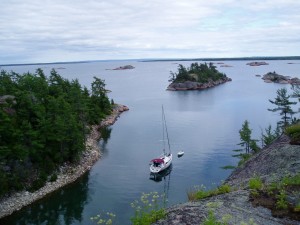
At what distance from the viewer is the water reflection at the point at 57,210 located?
105 feet

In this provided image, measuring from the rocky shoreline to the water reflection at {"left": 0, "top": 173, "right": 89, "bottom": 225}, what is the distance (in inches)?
29.1

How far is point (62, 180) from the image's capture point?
133 ft

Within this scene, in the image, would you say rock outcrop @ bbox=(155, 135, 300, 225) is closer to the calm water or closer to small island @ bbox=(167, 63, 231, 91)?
the calm water

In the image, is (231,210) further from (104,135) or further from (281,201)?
(104,135)

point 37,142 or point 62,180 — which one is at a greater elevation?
point 37,142

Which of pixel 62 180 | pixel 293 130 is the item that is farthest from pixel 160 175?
pixel 293 130

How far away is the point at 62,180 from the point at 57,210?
658 cm

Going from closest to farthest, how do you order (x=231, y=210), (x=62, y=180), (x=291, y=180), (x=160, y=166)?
(x=231, y=210) → (x=291, y=180) → (x=62, y=180) → (x=160, y=166)

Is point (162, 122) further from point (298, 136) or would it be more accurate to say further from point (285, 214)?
point (285, 214)

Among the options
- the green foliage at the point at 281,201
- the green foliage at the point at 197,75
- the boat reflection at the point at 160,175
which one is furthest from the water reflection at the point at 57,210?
the green foliage at the point at 197,75

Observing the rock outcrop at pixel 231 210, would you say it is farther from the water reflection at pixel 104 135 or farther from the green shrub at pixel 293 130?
the water reflection at pixel 104 135

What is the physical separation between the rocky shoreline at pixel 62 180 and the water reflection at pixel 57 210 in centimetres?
74

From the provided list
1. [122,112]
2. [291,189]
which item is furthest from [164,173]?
[122,112]

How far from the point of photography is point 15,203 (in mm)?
33781
